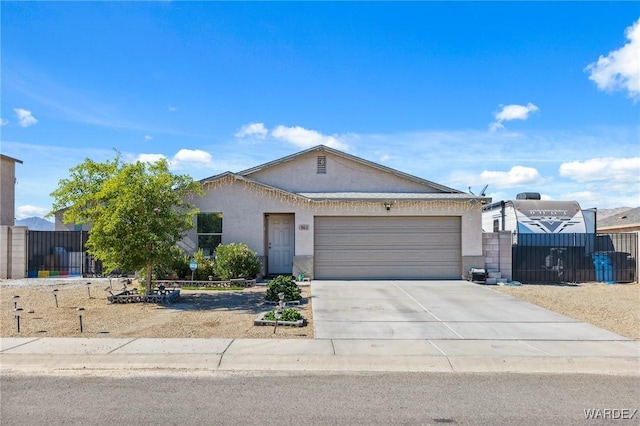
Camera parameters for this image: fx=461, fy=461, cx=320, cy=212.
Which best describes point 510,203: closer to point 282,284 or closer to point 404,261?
point 404,261

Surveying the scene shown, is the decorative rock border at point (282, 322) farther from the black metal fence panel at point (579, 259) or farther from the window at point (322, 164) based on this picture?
the black metal fence panel at point (579, 259)

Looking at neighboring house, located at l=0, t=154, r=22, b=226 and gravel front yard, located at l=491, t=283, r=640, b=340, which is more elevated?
neighboring house, located at l=0, t=154, r=22, b=226

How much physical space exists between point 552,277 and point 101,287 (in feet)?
53.5

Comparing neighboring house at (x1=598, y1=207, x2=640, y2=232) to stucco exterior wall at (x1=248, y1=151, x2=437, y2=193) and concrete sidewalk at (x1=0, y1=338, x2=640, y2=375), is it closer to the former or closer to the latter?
stucco exterior wall at (x1=248, y1=151, x2=437, y2=193)

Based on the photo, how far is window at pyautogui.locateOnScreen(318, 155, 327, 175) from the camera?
63.2 ft

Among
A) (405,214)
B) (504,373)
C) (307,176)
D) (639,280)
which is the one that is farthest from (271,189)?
(639,280)

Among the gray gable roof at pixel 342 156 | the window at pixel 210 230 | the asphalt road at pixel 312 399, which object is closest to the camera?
the asphalt road at pixel 312 399

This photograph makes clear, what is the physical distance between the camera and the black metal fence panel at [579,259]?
694 inches

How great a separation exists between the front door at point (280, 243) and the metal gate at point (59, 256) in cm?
672

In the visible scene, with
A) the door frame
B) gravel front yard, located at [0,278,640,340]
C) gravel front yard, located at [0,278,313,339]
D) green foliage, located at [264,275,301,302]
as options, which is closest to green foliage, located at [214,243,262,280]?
gravel front yard, located at [0,278,640,340]

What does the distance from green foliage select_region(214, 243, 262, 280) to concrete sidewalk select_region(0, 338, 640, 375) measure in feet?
24.0

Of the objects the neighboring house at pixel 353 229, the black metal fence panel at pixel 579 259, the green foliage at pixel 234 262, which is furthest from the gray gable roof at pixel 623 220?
the green foliage at pixel 234 262

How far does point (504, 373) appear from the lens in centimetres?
681

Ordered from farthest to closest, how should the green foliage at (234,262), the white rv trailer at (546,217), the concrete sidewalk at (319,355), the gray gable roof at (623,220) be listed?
the gray gable roof at (623,220), the white rv trailer at (546,217), the green foliage at (234,262), the concrete sidewalk at (319,355)
